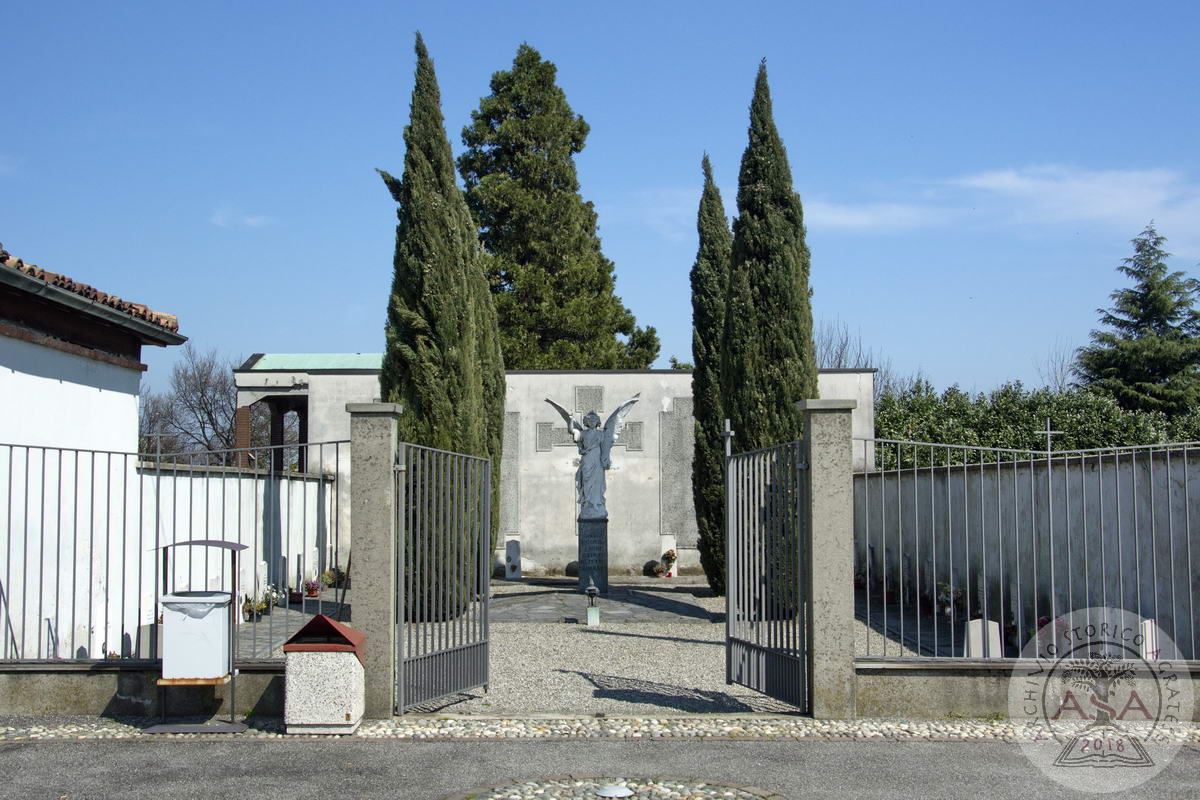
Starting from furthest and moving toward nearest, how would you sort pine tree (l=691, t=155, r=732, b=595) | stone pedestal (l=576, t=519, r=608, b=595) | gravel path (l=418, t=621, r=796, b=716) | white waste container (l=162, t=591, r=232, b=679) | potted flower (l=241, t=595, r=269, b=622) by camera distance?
stone pedestal (l=576, t=519, r=608, b=595), pine tree (l=691, t=155, r=732, b=595), potted flower (l=241, t=595, r=269, b=622), gravel path (l=418, t=621, r=796, b=716), white waste container (l=162, t=591, r=232, b=679)

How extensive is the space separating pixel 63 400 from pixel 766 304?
29.3ft

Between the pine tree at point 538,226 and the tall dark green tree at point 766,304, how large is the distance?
16.9 metres

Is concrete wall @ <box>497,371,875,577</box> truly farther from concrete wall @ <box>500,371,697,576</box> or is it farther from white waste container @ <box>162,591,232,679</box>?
white waste container @ <box>162,591,232,679</box>

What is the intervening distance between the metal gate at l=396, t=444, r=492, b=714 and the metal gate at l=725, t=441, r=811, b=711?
2118 mm

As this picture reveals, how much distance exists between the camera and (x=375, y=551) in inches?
326

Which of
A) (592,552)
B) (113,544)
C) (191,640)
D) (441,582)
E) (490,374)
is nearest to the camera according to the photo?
(191,640)

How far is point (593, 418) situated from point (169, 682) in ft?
35.3

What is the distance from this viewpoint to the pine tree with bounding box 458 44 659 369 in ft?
108

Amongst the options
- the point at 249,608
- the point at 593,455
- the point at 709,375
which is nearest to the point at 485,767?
the point at 249,608

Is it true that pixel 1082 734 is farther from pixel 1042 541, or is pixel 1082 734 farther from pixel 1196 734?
pixel 1042 541

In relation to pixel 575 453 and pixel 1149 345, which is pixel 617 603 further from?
pixel 1149 345

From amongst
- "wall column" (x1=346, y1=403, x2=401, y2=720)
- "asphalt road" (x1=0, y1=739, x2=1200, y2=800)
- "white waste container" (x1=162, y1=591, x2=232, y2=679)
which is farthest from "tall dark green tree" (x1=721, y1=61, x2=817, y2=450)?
"white waste container" (x1=162, y1=591, x2=232, y2=679)
